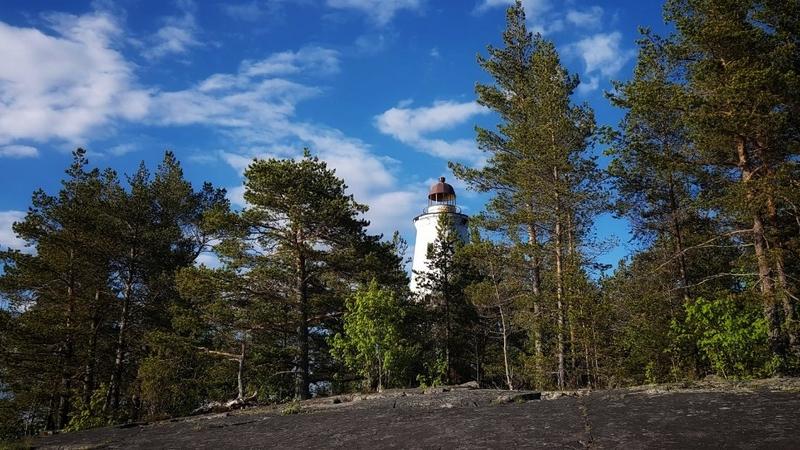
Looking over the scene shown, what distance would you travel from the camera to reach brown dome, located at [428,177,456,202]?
39469 millimetres

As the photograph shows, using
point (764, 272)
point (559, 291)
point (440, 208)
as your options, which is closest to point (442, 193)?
point (440, 208)

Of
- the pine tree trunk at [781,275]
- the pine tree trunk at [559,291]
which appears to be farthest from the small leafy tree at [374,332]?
the pine tree trunk at [781,275]

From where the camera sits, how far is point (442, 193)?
39438 mm

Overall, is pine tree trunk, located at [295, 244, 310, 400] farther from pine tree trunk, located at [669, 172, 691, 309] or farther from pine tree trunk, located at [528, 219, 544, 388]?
pine tree trunk, located at [669, 172, 691, 309]

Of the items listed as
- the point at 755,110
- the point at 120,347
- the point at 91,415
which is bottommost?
the point at 91,415

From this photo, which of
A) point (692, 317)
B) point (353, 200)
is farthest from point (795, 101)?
point (353, 200)

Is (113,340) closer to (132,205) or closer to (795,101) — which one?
(132,205)

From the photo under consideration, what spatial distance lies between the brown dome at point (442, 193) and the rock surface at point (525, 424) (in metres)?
28.6

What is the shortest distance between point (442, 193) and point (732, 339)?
28588mm

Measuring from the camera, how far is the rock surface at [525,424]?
5.72 meters

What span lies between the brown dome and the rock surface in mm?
28562

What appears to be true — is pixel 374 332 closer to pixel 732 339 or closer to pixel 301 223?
pixel 301 223

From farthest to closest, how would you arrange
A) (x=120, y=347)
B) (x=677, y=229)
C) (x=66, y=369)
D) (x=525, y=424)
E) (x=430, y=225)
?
(x=430, y=225)
(x=120, y=347)
(x=66, y=369)
(x=677, y=229)
(x=525, y=424)

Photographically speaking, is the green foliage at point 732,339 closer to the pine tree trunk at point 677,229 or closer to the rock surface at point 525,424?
the rock surface at point 525,424
